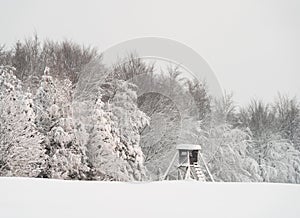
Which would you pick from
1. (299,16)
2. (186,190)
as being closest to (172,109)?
(299,16)

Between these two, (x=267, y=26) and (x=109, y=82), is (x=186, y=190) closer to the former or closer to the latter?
(x=109, y=82)

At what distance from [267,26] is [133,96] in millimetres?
1934

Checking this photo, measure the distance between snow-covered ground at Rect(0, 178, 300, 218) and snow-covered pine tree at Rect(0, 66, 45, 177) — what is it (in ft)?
5.31

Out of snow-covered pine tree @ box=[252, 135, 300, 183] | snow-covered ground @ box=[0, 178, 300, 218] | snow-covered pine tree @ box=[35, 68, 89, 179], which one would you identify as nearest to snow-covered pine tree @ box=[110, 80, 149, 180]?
snow-covered pine tree @ box=[35, 68, 89, 179]

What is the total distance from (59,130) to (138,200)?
87.1 inches

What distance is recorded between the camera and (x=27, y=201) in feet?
6.52

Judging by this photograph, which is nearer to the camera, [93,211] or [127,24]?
[93,211]

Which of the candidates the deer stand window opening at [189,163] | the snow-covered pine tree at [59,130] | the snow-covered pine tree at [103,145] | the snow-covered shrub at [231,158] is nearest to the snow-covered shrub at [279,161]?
the snow-covered shrub at [231,158]

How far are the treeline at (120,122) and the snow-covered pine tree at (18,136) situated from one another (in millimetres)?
10

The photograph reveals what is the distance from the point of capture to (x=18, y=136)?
3973 mm

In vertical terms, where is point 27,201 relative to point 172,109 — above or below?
below

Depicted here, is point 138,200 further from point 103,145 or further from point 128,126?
point 128,126

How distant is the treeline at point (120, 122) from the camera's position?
4.11m

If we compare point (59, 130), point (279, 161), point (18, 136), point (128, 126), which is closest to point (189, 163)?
point (128, 126)
